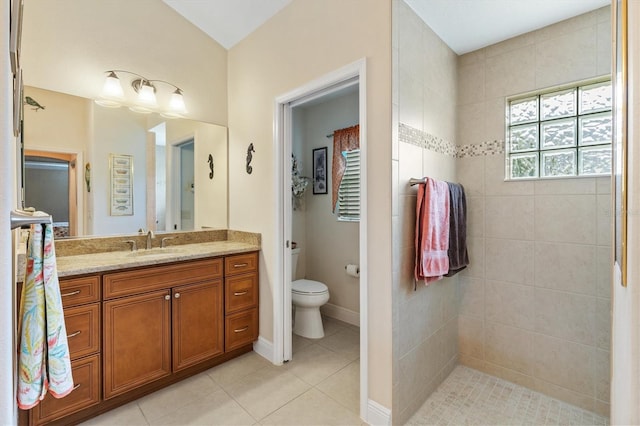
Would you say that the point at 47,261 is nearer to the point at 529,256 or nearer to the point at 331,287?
the point at 529,256

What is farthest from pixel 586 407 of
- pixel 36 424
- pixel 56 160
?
pixel 56 160

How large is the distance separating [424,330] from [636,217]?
160 centimetres

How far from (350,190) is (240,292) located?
1.51 metres

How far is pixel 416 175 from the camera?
1.82 meters

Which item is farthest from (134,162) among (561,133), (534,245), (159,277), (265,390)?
(561,133)

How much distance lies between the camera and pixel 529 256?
2027 mm

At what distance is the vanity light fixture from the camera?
215cm

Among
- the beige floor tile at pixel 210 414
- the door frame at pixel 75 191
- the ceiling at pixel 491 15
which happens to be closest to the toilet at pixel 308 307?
the beige floor tile at pixel 210 414

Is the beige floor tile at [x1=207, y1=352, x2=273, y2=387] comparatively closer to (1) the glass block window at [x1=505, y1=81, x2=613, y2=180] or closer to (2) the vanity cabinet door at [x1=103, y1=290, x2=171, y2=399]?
(2) the vanity cabinet door at [x1=103, y1=290, x2=171, y2=399]

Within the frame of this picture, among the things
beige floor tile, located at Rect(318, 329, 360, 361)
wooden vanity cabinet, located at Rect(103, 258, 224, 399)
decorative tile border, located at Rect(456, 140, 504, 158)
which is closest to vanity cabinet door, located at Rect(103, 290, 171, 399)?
wooden vanity cabinet, located at Rect(103, 258, 224, 399)

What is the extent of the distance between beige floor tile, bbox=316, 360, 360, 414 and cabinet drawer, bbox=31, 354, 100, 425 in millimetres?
1337

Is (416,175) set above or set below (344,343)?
above

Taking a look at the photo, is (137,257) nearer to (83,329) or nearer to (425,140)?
(83,329)

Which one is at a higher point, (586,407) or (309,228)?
(309,228)
